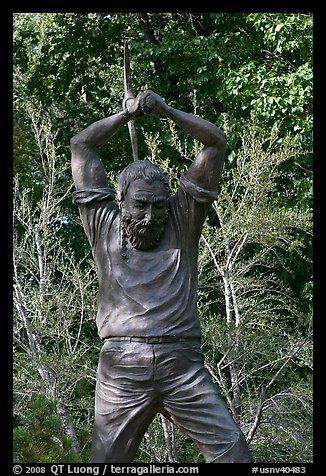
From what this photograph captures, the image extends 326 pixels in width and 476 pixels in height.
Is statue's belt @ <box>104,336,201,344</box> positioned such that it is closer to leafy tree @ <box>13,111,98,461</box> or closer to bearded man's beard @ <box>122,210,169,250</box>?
bearded man's beard @ <box>122,210,169,250</box>

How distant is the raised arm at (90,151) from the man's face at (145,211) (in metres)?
0.30

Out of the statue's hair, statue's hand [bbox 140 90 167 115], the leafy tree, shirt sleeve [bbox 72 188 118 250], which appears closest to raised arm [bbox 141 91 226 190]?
statue's hand [bbox 140 90 167 115]

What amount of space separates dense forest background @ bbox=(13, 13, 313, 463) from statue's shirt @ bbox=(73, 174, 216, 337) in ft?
11.7

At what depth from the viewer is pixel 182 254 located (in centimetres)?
624

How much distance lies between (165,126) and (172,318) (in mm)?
9607

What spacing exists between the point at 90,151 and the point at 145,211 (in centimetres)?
55

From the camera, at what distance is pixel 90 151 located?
638cm

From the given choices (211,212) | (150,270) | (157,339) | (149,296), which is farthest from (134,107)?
(211,212)

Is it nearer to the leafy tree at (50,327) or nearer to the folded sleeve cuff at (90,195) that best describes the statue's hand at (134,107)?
the folded sleeve cuff at (90,195)

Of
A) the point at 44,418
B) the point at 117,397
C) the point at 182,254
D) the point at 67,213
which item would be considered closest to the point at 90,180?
the point at 182,254

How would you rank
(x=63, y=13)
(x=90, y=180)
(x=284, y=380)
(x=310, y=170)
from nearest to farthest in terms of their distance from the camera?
1. (x=90, y=180)
2. (x=284, y=380)
3. (x=310, y=170)
4. (x=63, y=13)

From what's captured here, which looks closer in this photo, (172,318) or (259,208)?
(172,318)

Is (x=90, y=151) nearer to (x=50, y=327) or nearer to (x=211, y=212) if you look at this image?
(x=50, y=327)
